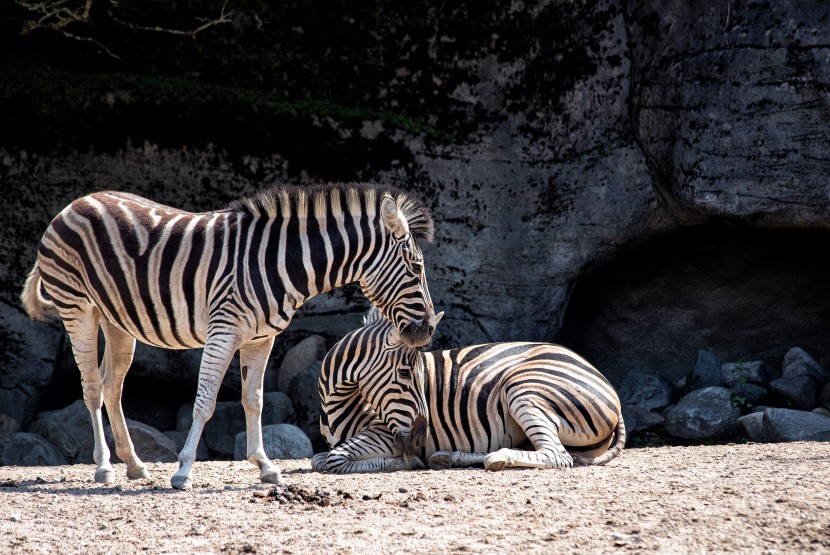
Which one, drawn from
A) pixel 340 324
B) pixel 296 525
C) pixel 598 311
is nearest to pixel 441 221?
pixel 340 324

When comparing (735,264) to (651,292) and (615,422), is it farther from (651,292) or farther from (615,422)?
(615,422)

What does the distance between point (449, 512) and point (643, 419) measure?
19.4 ft

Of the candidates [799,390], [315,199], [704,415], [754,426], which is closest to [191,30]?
[315,199]

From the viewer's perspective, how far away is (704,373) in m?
11.0

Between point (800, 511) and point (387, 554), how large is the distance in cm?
223

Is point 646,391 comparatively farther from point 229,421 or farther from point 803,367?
point 229,421

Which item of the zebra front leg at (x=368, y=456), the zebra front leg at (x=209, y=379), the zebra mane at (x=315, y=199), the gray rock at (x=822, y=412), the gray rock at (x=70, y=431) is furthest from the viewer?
the gray rock at (x=70, y=431)

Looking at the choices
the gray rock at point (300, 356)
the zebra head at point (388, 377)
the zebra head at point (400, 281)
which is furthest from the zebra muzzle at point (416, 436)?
the gray rock at point (300, 356)

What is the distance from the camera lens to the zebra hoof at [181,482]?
6.59m

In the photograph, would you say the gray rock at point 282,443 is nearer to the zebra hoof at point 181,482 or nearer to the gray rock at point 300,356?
the gray rock at point 300,356

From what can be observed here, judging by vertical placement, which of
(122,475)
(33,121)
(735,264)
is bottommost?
(122,475)

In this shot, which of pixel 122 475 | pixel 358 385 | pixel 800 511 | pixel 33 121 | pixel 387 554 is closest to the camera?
pixel 387 554

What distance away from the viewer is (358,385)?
329 inches

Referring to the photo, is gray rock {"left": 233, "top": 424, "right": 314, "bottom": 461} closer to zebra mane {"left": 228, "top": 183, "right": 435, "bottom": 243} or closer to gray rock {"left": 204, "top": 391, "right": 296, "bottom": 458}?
gray rock {"left": 204, "top": 391, "right": 296, "bottom": 458}
